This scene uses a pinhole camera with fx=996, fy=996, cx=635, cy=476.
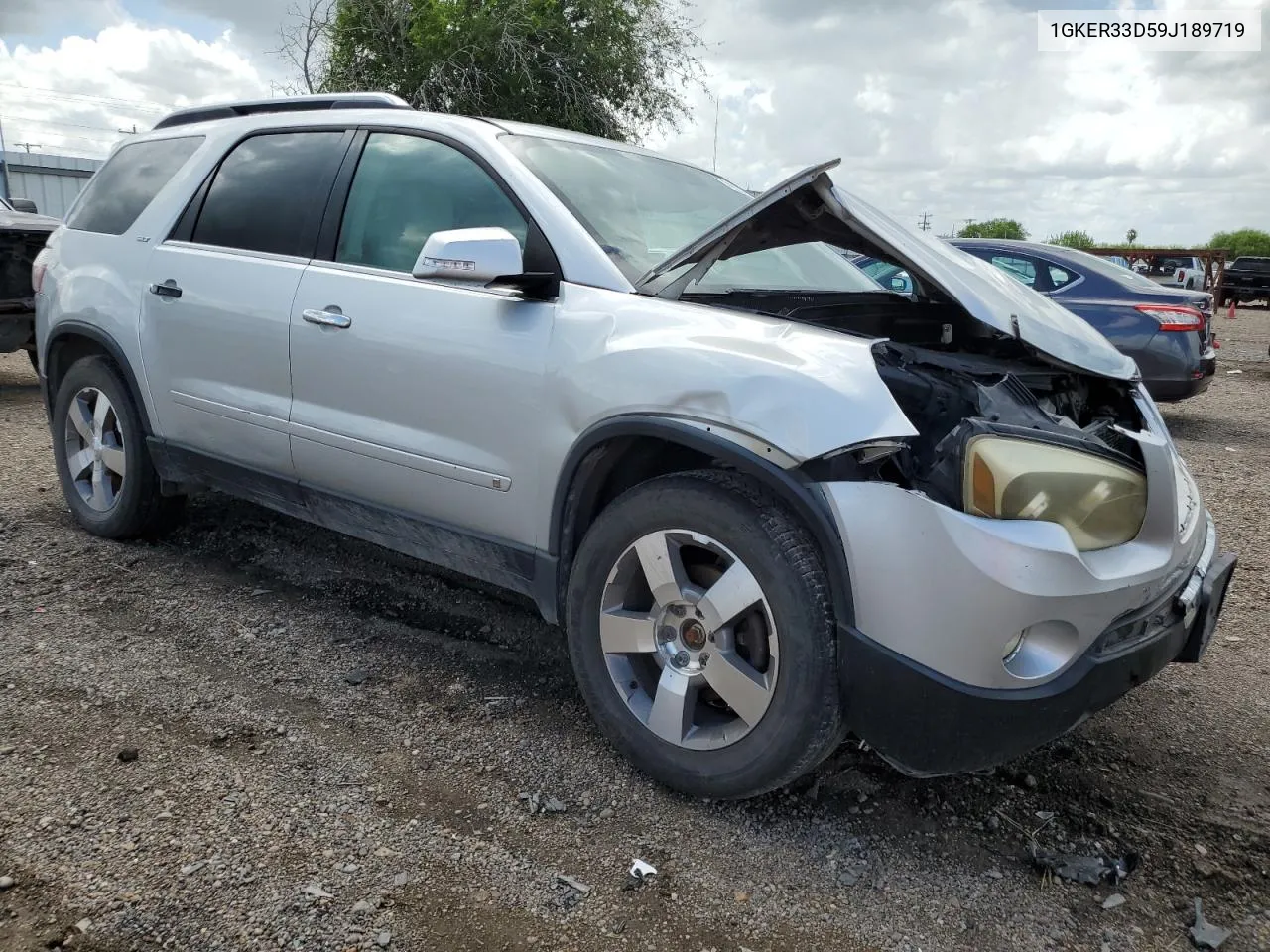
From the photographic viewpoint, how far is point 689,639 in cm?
255

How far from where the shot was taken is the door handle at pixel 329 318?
3247 millimetres

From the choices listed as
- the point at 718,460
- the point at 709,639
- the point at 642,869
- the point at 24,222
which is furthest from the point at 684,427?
the point at 24,222

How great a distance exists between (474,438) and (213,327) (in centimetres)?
141

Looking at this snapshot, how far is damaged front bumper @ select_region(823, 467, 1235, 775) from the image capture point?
83.7 inches

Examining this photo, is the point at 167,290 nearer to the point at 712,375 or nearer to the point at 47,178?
the point at 712,375

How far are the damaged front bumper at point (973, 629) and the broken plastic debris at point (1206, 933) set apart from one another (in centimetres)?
51

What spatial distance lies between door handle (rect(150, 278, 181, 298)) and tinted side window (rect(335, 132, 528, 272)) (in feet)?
2.88

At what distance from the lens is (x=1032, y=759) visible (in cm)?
294

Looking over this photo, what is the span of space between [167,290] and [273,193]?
24.0 inches

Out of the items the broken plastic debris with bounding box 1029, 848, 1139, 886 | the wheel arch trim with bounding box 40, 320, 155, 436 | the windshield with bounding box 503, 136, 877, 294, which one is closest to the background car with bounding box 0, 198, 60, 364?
the wheel arch trim with bounding box 40, 320, 155, 436

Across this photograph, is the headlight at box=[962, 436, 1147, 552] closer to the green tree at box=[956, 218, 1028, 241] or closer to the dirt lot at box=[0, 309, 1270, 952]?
the dirt lot at box=[0, 309, 1270, 952]

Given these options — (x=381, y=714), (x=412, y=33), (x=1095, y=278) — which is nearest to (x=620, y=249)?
(x=381, y=714)

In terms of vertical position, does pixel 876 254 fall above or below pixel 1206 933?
above

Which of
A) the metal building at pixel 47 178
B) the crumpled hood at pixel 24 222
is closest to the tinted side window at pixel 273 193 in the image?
the crumpled hood at pixel 24 222
